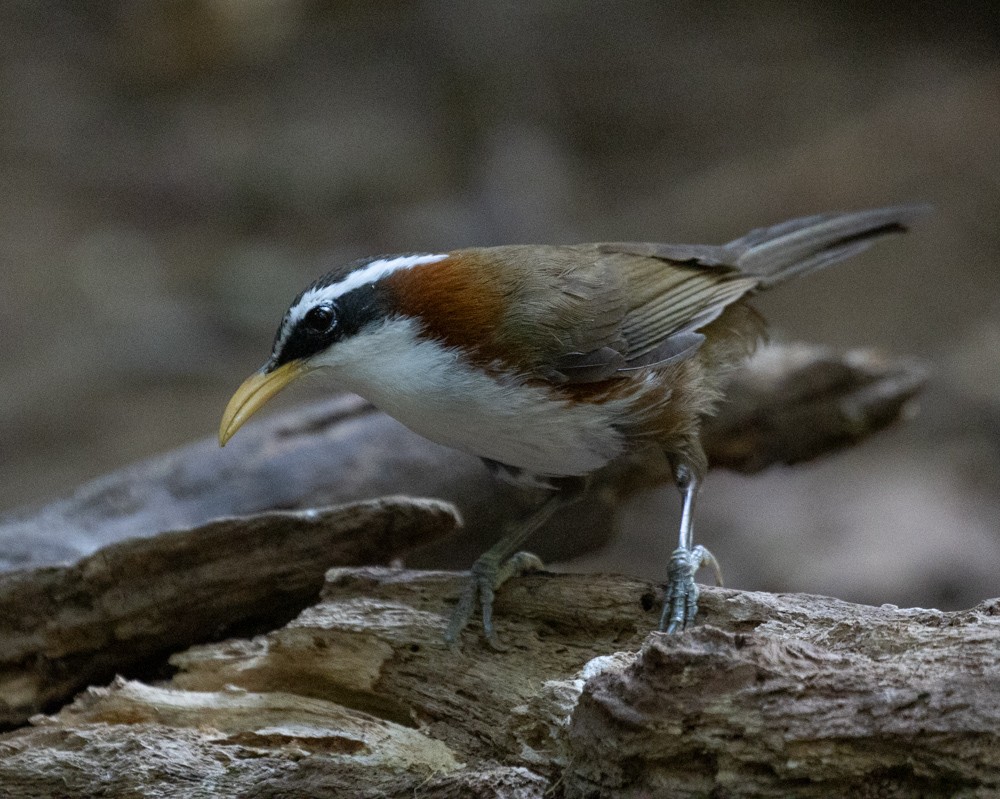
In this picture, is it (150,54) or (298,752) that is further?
(150,54)

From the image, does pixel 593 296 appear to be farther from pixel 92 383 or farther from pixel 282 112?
pixel 282 112

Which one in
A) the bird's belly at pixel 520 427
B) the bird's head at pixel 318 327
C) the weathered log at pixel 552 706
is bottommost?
the weathered log at pixel 552 706

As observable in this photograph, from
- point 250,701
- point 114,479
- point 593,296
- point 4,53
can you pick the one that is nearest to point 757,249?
point 593,296

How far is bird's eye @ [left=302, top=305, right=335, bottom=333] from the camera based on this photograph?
363 cm

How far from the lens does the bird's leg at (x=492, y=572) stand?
3643 mm

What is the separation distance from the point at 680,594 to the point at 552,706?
65 centimetres

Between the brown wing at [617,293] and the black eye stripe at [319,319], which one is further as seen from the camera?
the brown wing at [617,293]

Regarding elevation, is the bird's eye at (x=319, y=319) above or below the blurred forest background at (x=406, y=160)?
below

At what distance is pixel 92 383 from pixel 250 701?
7158 mm

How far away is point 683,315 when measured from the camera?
4266mm

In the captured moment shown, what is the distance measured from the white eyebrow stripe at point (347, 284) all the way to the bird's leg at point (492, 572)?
1045 mm

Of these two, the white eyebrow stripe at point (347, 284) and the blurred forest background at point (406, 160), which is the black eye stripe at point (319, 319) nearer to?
the white eyebrow stripe at point (347, 284)

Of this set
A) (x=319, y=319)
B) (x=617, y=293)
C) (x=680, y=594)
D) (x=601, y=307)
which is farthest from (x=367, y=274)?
(x=680, y=594)

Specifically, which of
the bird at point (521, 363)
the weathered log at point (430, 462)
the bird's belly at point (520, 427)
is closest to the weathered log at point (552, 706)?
the bird at point (521, 363)
